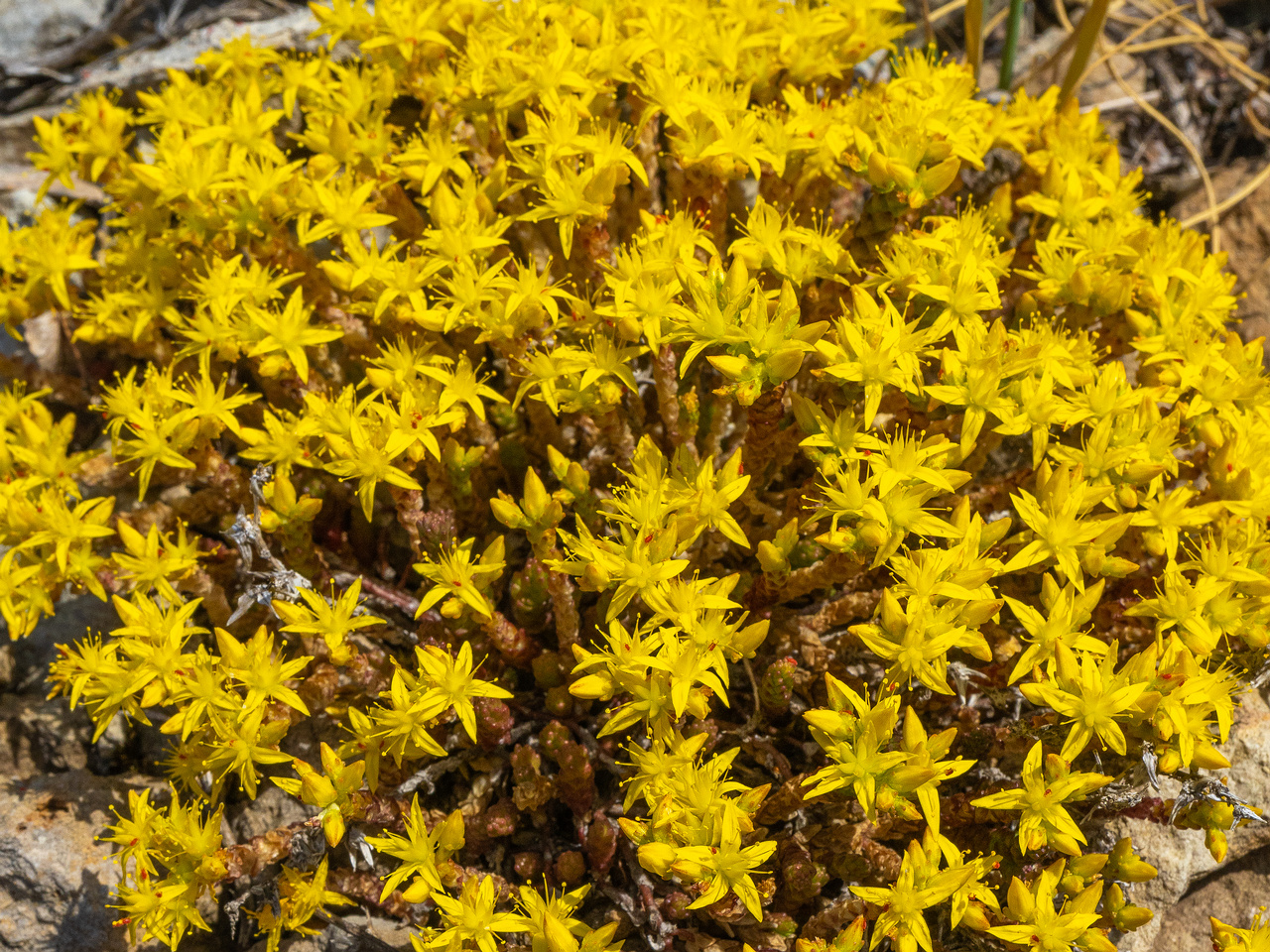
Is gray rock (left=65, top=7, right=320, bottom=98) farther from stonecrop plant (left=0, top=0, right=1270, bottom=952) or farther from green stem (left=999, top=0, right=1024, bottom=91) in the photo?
green stem (left=999, top=0, right=1024, bottom=91)

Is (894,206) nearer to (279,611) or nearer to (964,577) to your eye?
(964,577)

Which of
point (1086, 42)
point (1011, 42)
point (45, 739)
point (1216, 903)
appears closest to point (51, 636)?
point (45, 739)

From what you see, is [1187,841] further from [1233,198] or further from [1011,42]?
[1011,42]

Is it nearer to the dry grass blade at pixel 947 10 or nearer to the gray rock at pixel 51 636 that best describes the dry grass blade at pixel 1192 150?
the dry grass blade at pixel 947 10

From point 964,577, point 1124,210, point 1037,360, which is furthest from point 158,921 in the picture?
point 1124,210

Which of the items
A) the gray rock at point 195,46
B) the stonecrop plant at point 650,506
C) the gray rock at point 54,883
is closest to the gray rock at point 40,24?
the gray rock at point 195,46

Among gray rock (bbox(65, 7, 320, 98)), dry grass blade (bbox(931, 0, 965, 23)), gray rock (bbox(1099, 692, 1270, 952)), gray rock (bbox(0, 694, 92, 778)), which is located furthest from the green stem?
gray rock (bbox(0, 694, 92, 778))
